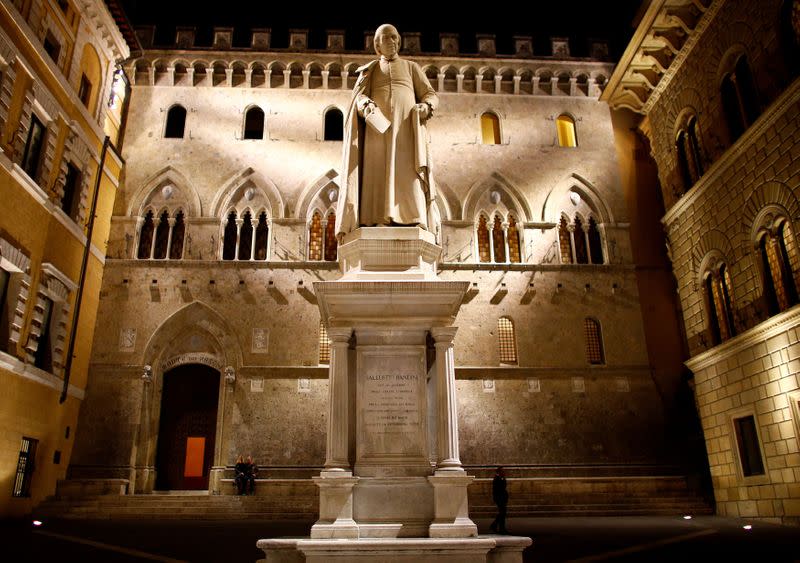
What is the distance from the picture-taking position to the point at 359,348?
259 inches

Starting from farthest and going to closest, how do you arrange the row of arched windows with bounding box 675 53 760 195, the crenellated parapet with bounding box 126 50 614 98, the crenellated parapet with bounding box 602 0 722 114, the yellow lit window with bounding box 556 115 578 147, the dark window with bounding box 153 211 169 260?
the yellow lit window with bounding box 556 115 578 147, the crenellated parapet with bounding box 126 50 614 98, the dark window with bounding box 153 211 169 260, the crenellated parapet with bounding box 602 0 722 114, the row of arched windows with bounding box 675 53 760 195

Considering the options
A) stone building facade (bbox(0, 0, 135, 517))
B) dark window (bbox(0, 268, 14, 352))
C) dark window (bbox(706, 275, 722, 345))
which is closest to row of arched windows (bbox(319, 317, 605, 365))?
dark window (bbox(706, 275, 722, 345))

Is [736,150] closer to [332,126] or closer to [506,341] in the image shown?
[506,341]

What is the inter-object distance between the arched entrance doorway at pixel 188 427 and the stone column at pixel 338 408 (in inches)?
624

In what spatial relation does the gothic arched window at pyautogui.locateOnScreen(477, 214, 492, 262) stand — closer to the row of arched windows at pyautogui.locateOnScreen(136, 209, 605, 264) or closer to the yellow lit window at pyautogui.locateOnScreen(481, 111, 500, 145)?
the row of arched windows at pyautogui.locateOnScreen(136, 209, 605, 264)

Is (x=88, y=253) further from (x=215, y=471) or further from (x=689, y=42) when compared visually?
(x=689, y=42)

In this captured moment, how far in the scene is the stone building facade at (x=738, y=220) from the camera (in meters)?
13.8

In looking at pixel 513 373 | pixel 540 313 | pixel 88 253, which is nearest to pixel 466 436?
pixel 513 373

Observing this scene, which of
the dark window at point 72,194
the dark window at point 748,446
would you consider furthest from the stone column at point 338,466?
the dark window at point 72,194

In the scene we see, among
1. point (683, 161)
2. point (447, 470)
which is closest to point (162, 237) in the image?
point (683, 161)

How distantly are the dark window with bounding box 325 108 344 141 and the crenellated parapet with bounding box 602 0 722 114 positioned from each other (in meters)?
10.0

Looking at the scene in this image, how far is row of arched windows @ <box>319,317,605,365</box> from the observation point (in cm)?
2054

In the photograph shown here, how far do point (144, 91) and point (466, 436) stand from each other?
1682cm

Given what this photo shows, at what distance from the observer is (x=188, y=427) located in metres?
21.4
